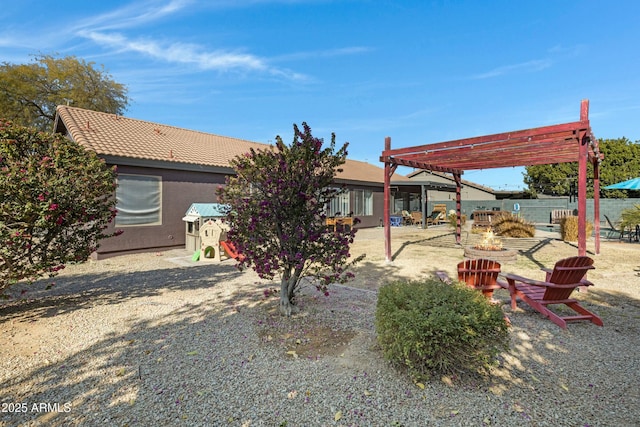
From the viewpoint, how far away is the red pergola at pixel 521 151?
6.21 metres

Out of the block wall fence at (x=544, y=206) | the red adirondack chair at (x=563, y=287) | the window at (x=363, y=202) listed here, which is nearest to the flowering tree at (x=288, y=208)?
the red adirondack chair at (x=563, y=287)

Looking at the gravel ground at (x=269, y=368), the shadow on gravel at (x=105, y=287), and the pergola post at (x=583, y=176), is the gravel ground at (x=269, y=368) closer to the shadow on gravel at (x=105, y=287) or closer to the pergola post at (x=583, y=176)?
the shadow on gravel at (x=105, y=287)

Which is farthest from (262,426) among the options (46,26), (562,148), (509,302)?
(46,26)

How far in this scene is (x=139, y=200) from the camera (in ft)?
33.9

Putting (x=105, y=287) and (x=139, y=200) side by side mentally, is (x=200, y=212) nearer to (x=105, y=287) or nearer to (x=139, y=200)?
(x=139, y=200)

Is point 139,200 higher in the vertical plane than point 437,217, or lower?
higher

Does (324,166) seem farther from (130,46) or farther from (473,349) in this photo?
(130,46)

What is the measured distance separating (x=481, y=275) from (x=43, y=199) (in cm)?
596

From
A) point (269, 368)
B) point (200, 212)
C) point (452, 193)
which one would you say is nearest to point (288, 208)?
point (269, 368)

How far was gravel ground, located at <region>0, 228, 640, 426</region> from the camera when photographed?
7.98 ft

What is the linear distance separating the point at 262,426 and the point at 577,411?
232 cm

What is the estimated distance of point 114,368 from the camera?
3135mm

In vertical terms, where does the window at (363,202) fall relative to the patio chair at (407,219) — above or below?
above

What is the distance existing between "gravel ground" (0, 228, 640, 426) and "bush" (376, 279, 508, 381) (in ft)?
0.60
